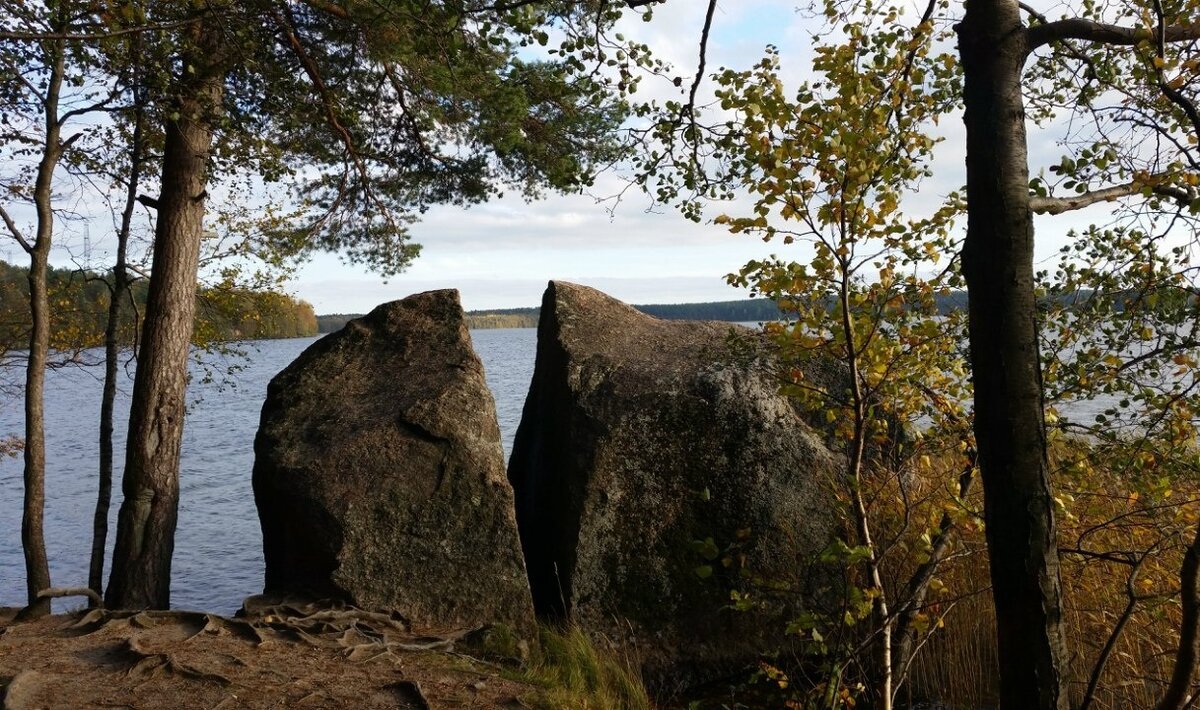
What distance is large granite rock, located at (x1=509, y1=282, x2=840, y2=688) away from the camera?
22.2 feet

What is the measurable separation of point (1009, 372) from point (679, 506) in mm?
4122

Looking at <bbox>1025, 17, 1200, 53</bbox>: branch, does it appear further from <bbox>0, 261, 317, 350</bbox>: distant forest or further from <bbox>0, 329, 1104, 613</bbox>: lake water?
<bbox>0, 261, 317, 350</bbox>: distant forest

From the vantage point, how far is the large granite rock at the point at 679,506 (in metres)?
6.78

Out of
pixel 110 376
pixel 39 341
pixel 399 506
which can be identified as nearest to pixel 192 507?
pixel 110 376

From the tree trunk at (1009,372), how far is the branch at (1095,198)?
0.46ft

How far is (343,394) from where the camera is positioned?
295 inches

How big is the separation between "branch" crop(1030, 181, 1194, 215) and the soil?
3.90m

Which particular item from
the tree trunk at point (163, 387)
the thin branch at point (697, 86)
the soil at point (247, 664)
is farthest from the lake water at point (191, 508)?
the thin branch at point (697, 86)

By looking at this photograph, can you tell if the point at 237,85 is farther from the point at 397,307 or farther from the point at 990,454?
the point at 990,454

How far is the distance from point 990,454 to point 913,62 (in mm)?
1900

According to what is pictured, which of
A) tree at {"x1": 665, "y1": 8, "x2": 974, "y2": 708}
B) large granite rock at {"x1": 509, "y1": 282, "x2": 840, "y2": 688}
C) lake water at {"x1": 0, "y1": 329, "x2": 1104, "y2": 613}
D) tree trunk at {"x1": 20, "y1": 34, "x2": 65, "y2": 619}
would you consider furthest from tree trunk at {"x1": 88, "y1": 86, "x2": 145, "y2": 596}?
tree at {"x1": 665, "y1": 8, "x2": 974, "y2": 708}

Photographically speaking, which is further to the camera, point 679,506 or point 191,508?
point 191,508

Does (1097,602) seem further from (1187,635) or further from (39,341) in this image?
(39,341)

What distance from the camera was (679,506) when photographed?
6918 mm
